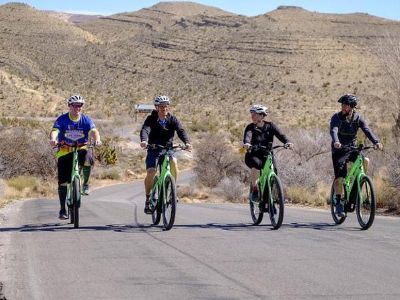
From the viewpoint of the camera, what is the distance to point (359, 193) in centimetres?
1075

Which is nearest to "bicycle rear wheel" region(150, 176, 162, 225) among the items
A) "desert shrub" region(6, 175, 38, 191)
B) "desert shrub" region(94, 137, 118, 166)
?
"desert shrub" region(6, 175, 38, 191)

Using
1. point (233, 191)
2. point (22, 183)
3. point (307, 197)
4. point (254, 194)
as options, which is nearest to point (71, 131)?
point (254, 194)

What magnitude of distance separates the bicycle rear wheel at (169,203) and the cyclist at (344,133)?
267 centimetres

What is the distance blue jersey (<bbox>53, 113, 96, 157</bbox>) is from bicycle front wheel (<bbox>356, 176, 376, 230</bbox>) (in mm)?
4424

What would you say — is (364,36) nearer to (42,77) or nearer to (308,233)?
(42,77)

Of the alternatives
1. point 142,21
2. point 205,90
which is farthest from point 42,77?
point 142,21

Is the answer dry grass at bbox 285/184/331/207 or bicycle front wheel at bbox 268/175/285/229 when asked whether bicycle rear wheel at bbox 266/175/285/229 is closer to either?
bicycle front wheel at bbox 268/175/285/229

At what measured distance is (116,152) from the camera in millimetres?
54375

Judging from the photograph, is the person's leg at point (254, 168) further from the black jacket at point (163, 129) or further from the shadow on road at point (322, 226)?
the black jacket at point (163, 129)

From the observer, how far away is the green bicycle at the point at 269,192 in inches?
417

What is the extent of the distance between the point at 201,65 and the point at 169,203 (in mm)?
87903

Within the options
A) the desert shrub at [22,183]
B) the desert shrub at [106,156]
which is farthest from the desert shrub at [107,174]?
the desert shrub at [22,183]

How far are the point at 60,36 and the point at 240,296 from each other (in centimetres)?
10669

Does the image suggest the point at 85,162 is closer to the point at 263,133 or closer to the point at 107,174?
the point at 263,133
